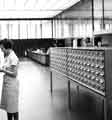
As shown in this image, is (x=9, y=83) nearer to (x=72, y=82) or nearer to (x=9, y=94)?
(x=9, y=94)

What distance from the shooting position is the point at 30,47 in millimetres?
26750

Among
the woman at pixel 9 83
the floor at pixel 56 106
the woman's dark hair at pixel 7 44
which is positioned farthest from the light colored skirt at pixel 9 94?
the floor at pixel 56 106

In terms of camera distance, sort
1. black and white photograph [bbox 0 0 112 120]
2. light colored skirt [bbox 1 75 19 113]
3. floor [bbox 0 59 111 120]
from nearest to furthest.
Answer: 1. black and white photograph [bbox 0 0 112 120]
2. light colored skirt [bbox 1 75 19 113]
3. floor [bbox 0 59 111 120]

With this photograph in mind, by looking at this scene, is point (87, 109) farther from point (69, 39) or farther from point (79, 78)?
point (69, 39)

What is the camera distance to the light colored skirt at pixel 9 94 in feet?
12.7

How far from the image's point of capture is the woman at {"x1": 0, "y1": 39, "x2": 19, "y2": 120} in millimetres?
3885

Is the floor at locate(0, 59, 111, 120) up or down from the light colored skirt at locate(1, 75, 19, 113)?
down

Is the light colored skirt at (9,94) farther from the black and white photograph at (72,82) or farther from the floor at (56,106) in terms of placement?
the floor at (56,106)

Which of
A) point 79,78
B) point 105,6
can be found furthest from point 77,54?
point 105,6

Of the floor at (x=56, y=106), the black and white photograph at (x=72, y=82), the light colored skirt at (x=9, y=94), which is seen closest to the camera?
the black and white photograph at (x=72, y=82)

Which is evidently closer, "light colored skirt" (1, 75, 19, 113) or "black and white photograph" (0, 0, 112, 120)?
"black and white photograph" (0, 0, 112, 120)

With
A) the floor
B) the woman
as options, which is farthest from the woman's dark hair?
the floor

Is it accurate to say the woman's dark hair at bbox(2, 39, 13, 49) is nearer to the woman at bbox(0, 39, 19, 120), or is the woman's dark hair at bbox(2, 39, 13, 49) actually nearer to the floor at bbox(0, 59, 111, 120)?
the woman at bbox(0, 39, 19, 120)

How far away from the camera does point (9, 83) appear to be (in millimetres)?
3912
